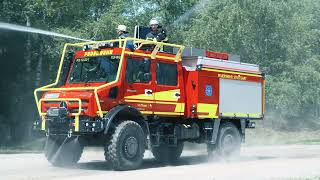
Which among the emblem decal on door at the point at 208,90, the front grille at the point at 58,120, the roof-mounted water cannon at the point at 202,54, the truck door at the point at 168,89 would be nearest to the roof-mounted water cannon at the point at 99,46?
the truck door at the point at 168,89

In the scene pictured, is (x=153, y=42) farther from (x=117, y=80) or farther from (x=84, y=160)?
Answer: (x=84, y=160)

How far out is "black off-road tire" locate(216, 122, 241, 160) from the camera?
53.9ft

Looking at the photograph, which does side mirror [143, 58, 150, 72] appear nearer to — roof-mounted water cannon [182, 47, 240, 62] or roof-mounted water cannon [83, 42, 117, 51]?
roof-mounted water cannon [83, 42, 117, 51]

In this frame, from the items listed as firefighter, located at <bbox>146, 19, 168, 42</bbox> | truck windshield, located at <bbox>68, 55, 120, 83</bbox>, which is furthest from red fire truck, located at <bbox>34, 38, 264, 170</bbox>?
firefighter, located at <bbox>146, 19, 168, 42</bbox>

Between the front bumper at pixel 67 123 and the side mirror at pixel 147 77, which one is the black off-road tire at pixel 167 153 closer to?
the side mirror at pixel 147 77

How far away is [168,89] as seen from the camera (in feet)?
48.4

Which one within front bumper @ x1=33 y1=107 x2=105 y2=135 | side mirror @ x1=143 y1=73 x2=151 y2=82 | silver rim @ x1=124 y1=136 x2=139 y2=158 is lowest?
silver rim @ x1=124 y1=136 x2=139 y2=158

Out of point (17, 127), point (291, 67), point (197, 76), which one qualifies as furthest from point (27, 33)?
point (291, 67)

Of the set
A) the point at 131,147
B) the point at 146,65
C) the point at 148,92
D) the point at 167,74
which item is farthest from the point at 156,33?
the point at 131,147

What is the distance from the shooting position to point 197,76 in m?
15.4

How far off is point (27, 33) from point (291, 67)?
16.8 metres

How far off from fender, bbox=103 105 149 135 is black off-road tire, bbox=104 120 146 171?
0.22 m

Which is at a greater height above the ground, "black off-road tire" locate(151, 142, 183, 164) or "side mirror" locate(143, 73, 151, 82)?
"side mirror" locate(143, 73, 151, 82)

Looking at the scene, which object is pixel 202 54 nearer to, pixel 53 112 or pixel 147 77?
pixel 147 77
